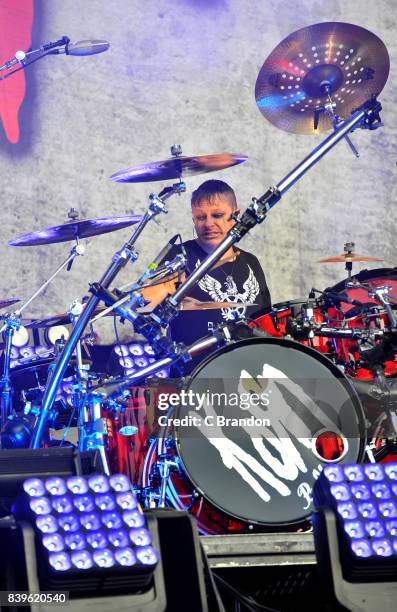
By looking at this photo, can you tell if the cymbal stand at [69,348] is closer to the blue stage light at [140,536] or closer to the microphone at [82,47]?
the microphone at [82,47]

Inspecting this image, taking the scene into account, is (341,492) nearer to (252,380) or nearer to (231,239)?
(252,380)

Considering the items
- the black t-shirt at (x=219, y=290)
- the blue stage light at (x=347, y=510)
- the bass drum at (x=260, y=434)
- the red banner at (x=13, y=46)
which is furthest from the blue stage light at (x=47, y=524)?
the red banner at (x=13, y=46)

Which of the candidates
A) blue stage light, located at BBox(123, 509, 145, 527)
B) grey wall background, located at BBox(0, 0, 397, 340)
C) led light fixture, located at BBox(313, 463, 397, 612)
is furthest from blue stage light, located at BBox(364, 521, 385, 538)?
grey wall background, located at BBox(0, 0, 397, 340)

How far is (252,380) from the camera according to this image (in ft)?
11.0

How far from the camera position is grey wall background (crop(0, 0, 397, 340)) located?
591 cm

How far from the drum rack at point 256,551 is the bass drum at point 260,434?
18.3 inches

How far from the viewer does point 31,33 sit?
5.97 m

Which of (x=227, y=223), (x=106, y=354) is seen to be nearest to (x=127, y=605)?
(x=106, y=354)

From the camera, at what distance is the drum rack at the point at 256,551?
260 centimetres

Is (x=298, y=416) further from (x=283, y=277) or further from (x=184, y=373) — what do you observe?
(x=283, y=277)

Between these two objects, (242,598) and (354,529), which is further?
(242,598)

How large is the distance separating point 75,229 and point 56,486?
2416 millimetres

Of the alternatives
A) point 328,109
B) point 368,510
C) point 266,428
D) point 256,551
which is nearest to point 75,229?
point 328,109

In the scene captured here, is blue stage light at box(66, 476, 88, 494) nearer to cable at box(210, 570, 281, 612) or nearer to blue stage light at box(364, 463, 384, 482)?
cable at box(210, 570, 281, 612)
